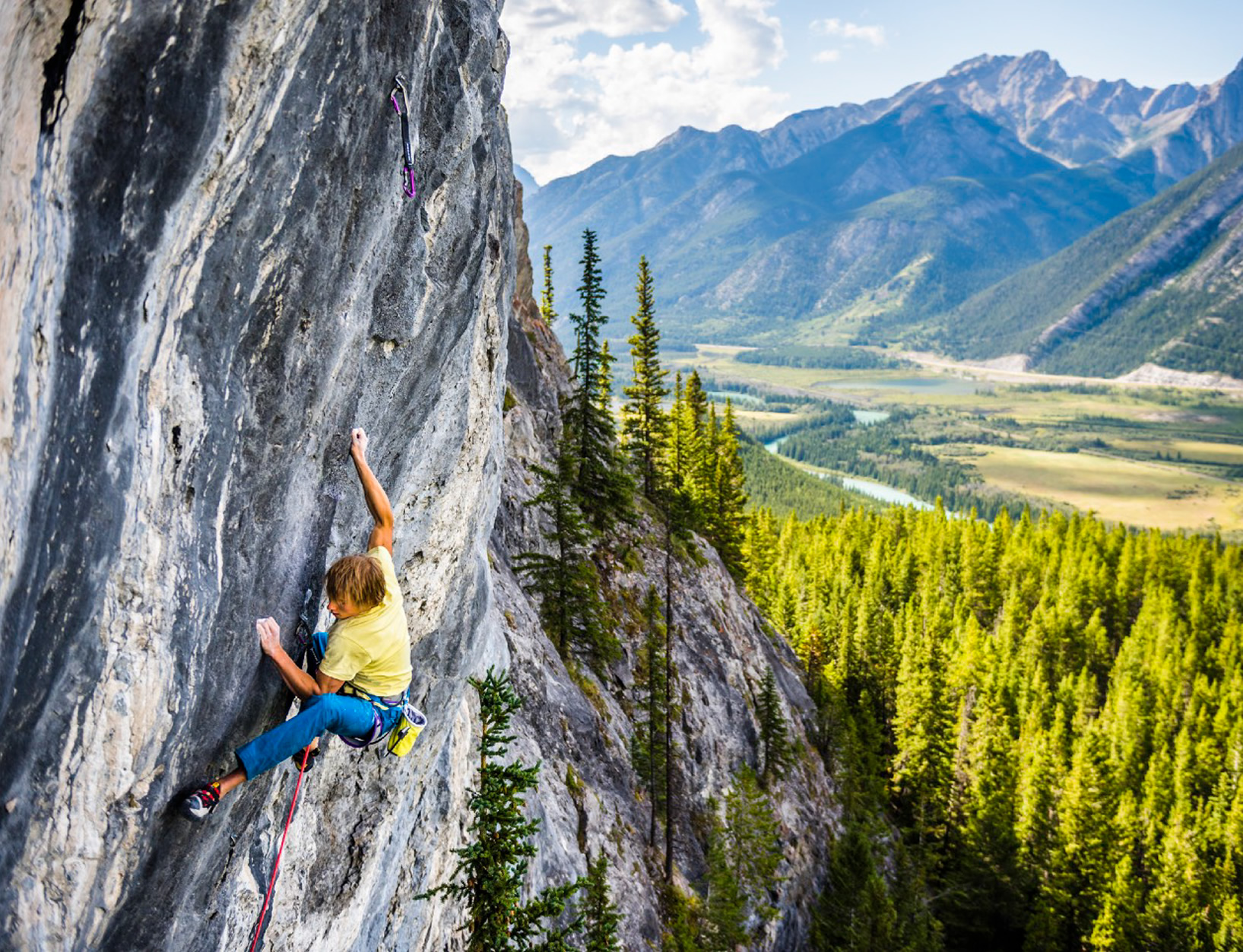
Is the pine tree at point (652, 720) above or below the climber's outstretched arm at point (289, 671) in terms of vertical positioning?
below

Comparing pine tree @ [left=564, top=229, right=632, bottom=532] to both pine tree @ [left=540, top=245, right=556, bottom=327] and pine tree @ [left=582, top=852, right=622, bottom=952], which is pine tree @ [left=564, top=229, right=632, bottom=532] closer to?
pine tree @ [left=540, top=245, right=556, bottom=327]

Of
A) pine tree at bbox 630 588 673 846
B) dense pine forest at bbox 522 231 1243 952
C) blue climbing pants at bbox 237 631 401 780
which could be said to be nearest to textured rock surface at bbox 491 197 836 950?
pine tree at bbox 630 588 673 846

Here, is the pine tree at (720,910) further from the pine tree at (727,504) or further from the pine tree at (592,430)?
the pine tree at (727,504)

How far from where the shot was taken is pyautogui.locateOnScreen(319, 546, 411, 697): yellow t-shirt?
23.4ft

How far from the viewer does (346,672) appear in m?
7.19

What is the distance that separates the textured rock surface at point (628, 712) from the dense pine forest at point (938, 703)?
957mm

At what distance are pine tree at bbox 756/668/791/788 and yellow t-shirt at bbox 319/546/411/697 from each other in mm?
31878

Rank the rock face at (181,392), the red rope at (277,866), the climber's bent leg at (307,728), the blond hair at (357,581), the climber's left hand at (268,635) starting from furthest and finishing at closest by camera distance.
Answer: the red rope at (277,866) < the blond hair at (357,581) < the climber's left hand at (268,635) < the climber's bent leg at (307,728) < the rock face at (181,392)

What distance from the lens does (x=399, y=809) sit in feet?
35.7

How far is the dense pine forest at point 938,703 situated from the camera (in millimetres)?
29516

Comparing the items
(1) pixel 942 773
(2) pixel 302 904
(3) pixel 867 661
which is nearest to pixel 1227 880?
(1) pixel 942 773

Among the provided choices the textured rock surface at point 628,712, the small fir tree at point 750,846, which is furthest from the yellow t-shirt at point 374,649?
the small fir tree at point 750,846

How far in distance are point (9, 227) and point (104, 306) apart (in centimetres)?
67

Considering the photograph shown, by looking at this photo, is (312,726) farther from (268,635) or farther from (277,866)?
(277,866)
